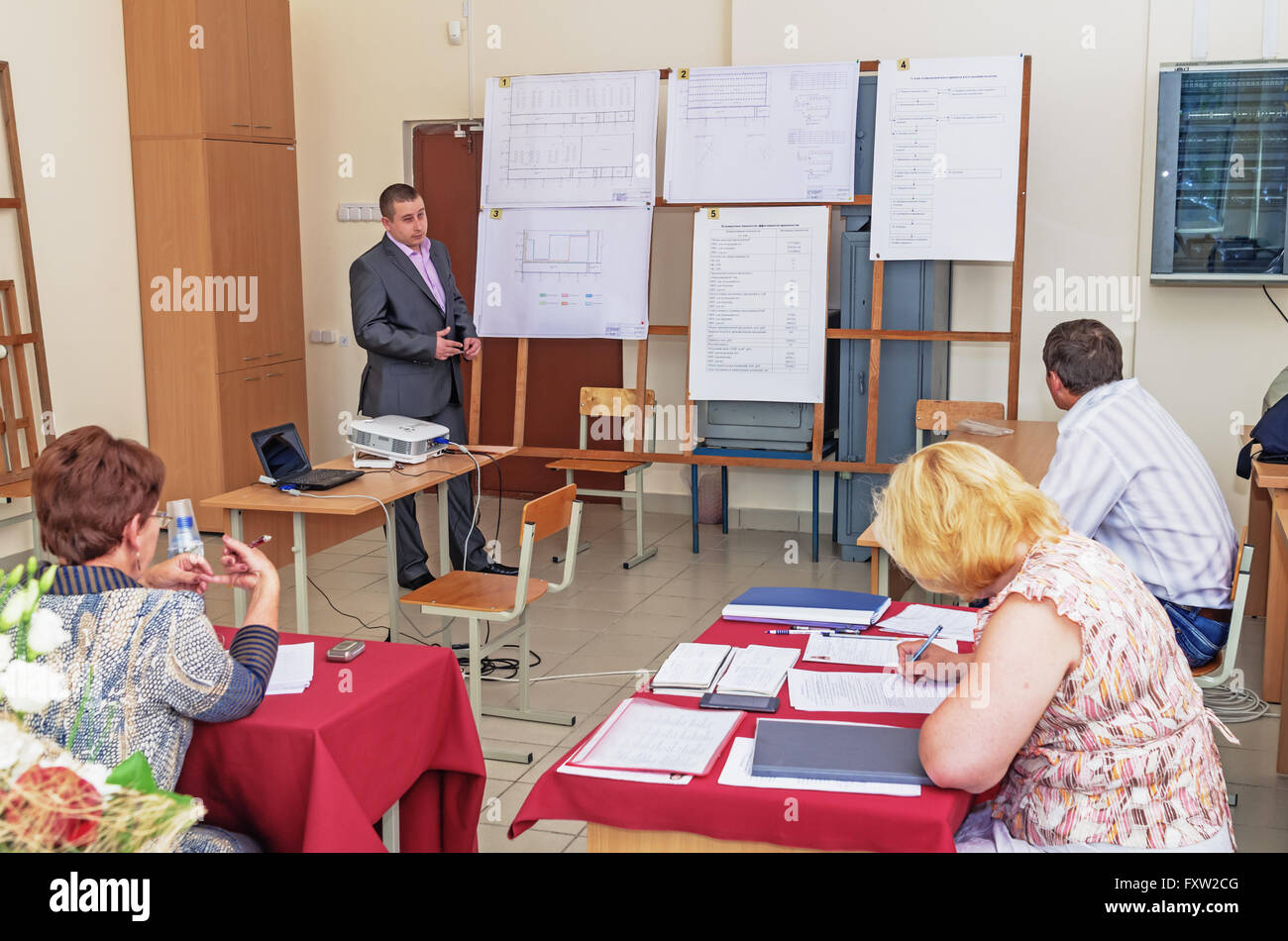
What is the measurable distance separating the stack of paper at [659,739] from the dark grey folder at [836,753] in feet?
0.23

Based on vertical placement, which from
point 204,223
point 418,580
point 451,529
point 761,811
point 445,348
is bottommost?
point 418,580

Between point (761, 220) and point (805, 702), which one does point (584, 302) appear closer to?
point (761, 220)

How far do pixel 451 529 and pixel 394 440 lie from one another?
0.81 meters

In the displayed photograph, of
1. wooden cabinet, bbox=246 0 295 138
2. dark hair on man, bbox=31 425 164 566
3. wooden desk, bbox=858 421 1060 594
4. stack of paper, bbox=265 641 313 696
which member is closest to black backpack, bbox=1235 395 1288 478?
wooden desk, bbox=858 421 1060 594

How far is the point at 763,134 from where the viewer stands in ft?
19.0

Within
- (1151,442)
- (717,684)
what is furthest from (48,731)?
(1151,442)

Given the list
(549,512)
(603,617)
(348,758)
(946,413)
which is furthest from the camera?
(946,413)

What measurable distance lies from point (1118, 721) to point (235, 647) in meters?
1.40

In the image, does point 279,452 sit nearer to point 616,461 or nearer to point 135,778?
point 616,461

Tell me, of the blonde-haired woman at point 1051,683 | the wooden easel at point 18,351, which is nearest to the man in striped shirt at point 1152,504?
the blonde-haired woman at point 1051,683

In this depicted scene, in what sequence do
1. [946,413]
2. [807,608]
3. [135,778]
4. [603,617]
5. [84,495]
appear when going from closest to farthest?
[135,778]
[84,495]
[807,608]
[603,617]
[946,413]

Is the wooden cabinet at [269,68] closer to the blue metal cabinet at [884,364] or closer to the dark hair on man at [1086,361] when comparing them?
the blue metal cabinet at [884,364]

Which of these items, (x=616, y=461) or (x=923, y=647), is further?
(x=616, y=461)

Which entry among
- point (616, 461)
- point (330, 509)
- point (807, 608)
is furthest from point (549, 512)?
point (616, 461)
